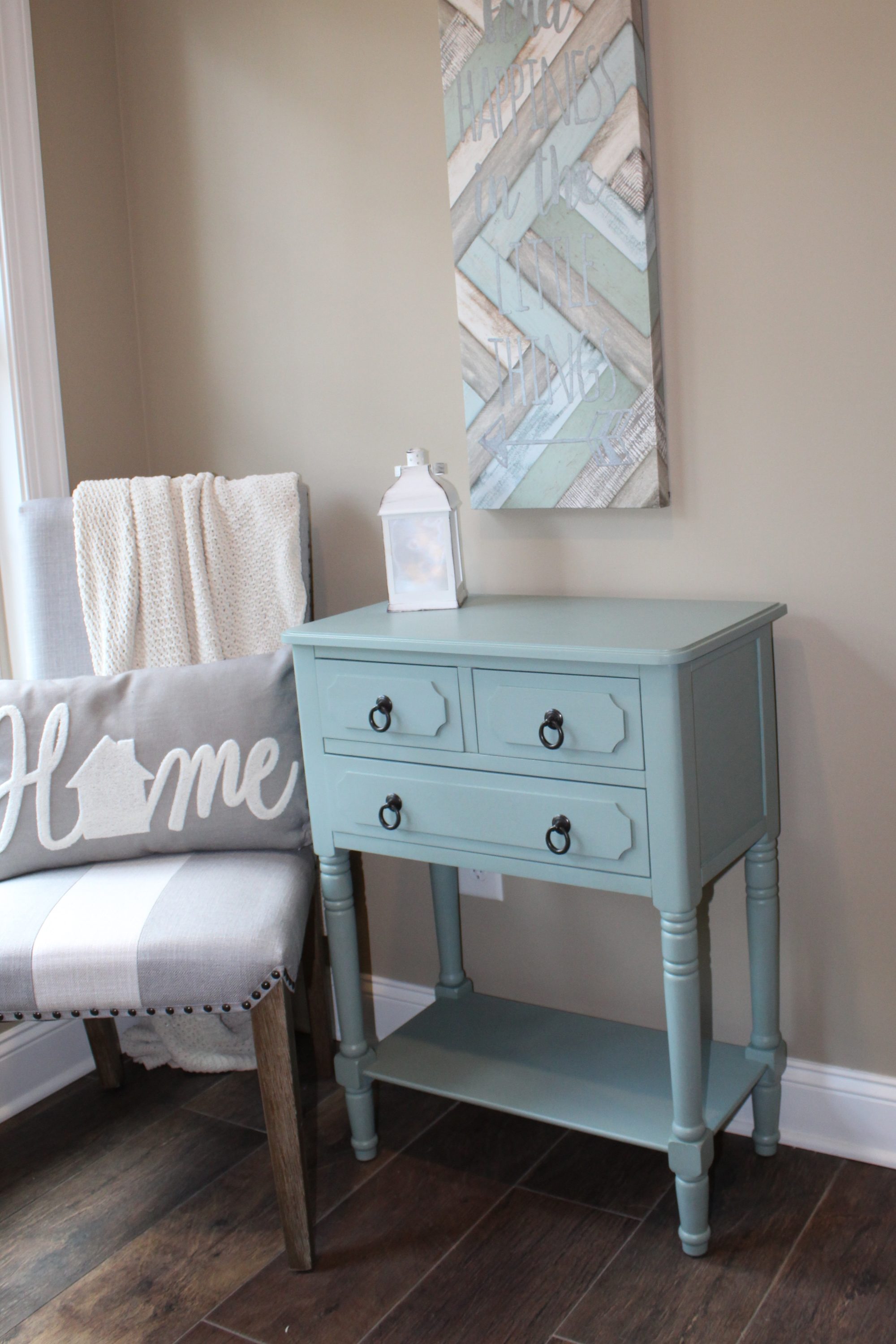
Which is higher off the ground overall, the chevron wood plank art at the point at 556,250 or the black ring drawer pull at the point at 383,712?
the chevron wood plank art at the point at 556,250

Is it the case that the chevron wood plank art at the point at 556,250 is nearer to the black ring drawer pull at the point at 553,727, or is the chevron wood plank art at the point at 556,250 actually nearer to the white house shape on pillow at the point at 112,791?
the black ring drawer pull at the point at 553,727

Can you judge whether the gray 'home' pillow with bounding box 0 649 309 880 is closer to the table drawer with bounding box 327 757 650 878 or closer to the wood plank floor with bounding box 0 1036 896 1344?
the table drawer with bounding box 327 757 650 878

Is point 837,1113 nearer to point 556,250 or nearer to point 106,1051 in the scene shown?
point 106,1051

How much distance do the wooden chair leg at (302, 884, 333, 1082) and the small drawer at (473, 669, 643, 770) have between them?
2.30 ft

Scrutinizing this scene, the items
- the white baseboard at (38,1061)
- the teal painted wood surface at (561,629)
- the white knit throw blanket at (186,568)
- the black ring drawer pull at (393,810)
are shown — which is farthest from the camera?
the white baseboard at (38,1061)

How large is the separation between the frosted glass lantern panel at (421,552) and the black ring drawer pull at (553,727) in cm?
37

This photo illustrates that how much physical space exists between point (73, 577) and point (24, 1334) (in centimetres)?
115

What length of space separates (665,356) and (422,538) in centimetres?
45

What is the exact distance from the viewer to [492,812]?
1.53 m

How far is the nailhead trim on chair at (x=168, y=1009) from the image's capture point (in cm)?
151

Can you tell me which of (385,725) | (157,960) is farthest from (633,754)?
(157,960)

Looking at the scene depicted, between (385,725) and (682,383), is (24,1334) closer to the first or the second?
(385,725)

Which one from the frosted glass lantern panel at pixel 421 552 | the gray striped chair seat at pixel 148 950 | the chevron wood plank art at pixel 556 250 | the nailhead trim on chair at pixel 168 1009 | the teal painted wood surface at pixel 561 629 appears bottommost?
the nailhead trim on chair at pixel 168 1009

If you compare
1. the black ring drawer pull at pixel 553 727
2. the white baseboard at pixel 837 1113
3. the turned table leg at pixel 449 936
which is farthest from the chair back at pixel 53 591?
the white baseboard at pixel 837 1113
